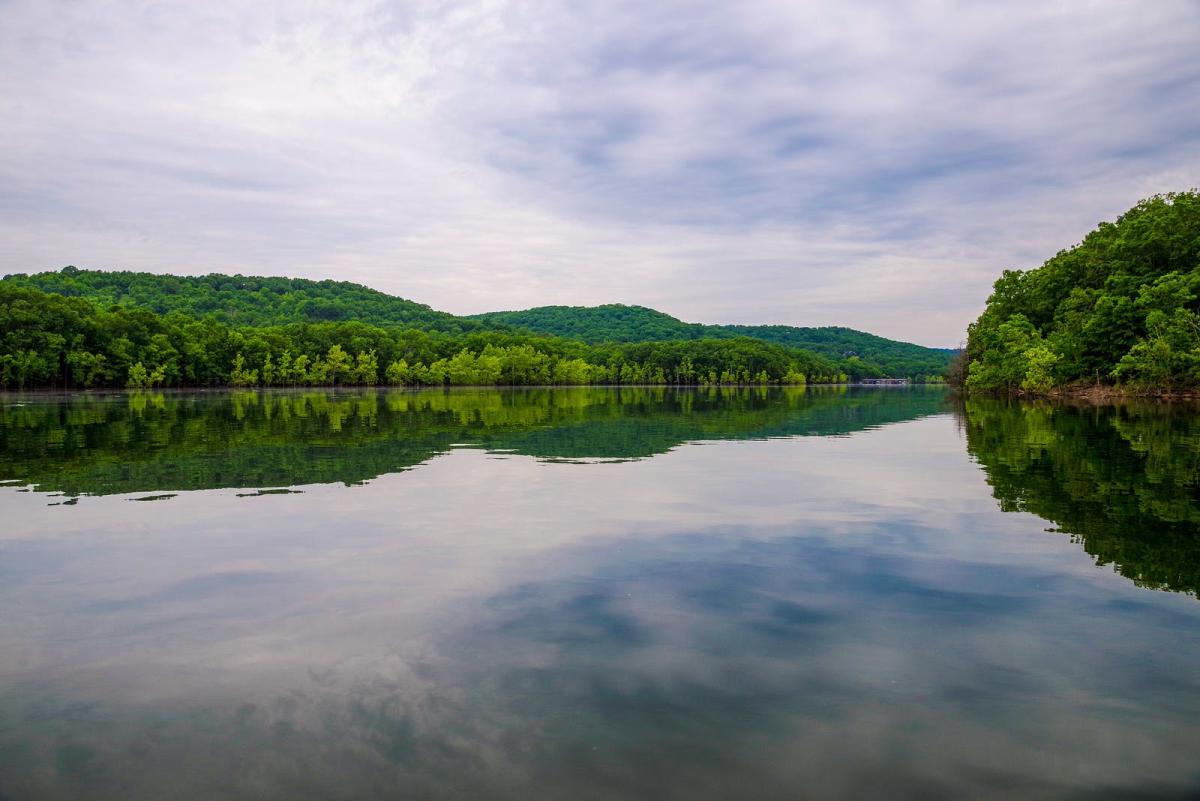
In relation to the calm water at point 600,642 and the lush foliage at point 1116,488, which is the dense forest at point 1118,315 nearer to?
the lush foliage at point 1116,488

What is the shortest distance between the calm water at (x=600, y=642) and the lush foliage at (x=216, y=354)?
392ft

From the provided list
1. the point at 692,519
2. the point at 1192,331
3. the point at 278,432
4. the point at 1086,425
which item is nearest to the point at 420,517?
the point at 692,519

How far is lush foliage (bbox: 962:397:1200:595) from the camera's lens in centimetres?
1027

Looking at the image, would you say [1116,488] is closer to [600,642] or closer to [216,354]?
[600,642]

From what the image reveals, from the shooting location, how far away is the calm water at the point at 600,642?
4.93m

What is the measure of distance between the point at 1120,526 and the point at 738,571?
7.05 meters

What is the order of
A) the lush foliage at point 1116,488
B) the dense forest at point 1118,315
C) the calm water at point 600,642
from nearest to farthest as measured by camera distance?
the calm water at point 600,642
the lush foliage at point 1116,488
the dense forest at point 1118,315

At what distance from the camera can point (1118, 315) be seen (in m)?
65.6

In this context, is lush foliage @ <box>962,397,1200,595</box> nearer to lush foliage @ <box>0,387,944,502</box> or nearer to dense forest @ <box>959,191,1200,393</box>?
lush foliage @ <box>0,387,944,502</box>

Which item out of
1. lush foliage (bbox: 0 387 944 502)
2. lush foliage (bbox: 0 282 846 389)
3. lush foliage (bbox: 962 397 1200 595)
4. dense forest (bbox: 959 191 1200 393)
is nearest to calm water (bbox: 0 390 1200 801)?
lush foliage (bbox: 962 397 1200 595)

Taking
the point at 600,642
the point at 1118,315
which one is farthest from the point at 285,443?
the point at 1118,315

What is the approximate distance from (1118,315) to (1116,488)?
6157 centimetres

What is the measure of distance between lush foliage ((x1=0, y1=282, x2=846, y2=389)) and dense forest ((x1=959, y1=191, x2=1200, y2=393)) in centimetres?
11175

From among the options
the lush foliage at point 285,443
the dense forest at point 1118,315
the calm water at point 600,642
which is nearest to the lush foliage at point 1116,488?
the calm water at point 600,642
